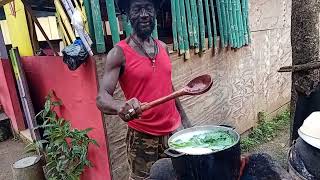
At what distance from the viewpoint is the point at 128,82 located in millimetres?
2098

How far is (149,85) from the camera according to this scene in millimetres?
2117

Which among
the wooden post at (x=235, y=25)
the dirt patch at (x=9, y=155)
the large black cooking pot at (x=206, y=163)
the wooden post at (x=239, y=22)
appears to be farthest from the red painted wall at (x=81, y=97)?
the wooden post at (x=239, y=22)

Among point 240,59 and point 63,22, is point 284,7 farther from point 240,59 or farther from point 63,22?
point 63,22

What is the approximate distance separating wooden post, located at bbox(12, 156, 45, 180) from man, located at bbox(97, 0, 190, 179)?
1.84m

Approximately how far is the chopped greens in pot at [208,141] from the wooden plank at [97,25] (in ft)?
5.02

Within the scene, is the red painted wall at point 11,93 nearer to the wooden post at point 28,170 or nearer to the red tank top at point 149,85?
the wooden post at point 28,170

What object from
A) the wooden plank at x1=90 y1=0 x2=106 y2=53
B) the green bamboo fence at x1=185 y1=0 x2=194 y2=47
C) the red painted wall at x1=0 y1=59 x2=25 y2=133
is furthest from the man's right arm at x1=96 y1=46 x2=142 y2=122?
the red painted wall at x1=0 y1=59 x2=25 y2=133

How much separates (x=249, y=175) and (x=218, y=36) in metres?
3.08

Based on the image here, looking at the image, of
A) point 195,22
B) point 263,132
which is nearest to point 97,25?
point 195,22

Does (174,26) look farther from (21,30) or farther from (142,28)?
(21,30)

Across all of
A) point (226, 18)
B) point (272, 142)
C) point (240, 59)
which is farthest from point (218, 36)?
point (272, 142)

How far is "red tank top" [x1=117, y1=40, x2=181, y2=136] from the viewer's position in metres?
2.05

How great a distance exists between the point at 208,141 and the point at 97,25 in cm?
171

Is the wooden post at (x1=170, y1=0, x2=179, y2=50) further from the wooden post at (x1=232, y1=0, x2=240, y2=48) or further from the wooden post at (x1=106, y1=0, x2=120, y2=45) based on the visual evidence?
the wooden post at (x1=232, y1=0, x2=240, y2=48)
